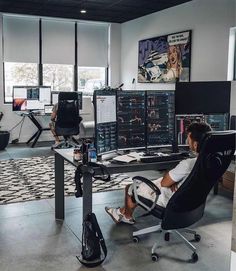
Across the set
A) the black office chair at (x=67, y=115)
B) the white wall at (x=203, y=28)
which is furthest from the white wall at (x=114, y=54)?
the black office chair at (x=67, y=115)

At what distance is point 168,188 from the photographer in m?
2.91

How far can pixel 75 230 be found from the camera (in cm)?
346

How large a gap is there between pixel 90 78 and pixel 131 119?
5.91 m

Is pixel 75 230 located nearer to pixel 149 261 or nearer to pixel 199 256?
pixel 149 261

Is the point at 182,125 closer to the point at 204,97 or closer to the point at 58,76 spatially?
the point at 204,97

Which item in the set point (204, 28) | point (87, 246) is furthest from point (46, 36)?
point (87, 246)

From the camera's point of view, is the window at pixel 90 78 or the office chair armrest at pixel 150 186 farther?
the window at pixel 90 78

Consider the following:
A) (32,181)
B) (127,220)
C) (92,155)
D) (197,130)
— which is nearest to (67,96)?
(32,181)

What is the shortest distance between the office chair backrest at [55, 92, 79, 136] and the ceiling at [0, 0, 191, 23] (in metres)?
1.74

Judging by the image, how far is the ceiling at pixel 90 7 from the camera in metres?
6.81

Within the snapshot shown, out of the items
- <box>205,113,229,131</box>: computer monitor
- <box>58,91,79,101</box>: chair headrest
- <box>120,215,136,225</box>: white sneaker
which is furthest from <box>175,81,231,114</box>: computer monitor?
<box>58,91,79,101</box>: chair headrest

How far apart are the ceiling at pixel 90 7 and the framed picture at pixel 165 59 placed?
2.04 ft

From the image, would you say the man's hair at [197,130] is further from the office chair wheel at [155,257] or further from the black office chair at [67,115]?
the black office chair at [67,115]

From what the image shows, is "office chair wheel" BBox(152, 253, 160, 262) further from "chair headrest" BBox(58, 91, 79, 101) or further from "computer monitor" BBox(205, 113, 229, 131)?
"chair headrest" BBox(58, 91, 79, 101)
